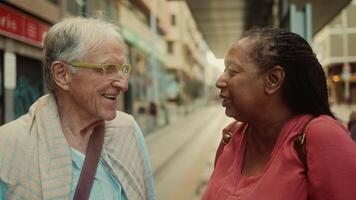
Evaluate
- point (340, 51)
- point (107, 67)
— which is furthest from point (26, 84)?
point (107, 67)

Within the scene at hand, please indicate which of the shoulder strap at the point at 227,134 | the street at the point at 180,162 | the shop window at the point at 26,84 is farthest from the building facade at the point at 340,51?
the shop window at the point at 26,84

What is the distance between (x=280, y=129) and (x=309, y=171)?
26 centimetres

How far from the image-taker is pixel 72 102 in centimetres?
215

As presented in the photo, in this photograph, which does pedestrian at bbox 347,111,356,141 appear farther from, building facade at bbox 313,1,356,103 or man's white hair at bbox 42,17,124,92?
man's white hair at bbox 42,17,124,92

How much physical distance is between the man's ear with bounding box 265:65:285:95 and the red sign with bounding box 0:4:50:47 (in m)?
7.74

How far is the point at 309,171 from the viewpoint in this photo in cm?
157

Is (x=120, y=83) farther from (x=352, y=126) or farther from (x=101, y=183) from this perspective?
(x=352, y=126)

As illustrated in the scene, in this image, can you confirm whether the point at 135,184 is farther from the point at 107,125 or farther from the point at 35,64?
the point at 35,64

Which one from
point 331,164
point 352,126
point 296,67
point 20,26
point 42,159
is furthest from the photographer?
point 20,26

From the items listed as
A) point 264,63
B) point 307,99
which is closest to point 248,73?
point 264,63

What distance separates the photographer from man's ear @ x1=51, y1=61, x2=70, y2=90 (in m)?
2.09

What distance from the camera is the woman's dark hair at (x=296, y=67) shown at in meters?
1.72

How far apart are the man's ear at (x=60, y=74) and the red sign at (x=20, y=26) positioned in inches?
A: 280

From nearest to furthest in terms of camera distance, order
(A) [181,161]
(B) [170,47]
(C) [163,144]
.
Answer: (A) [181,161] < (C) [163,144] < (B) [170,47]
